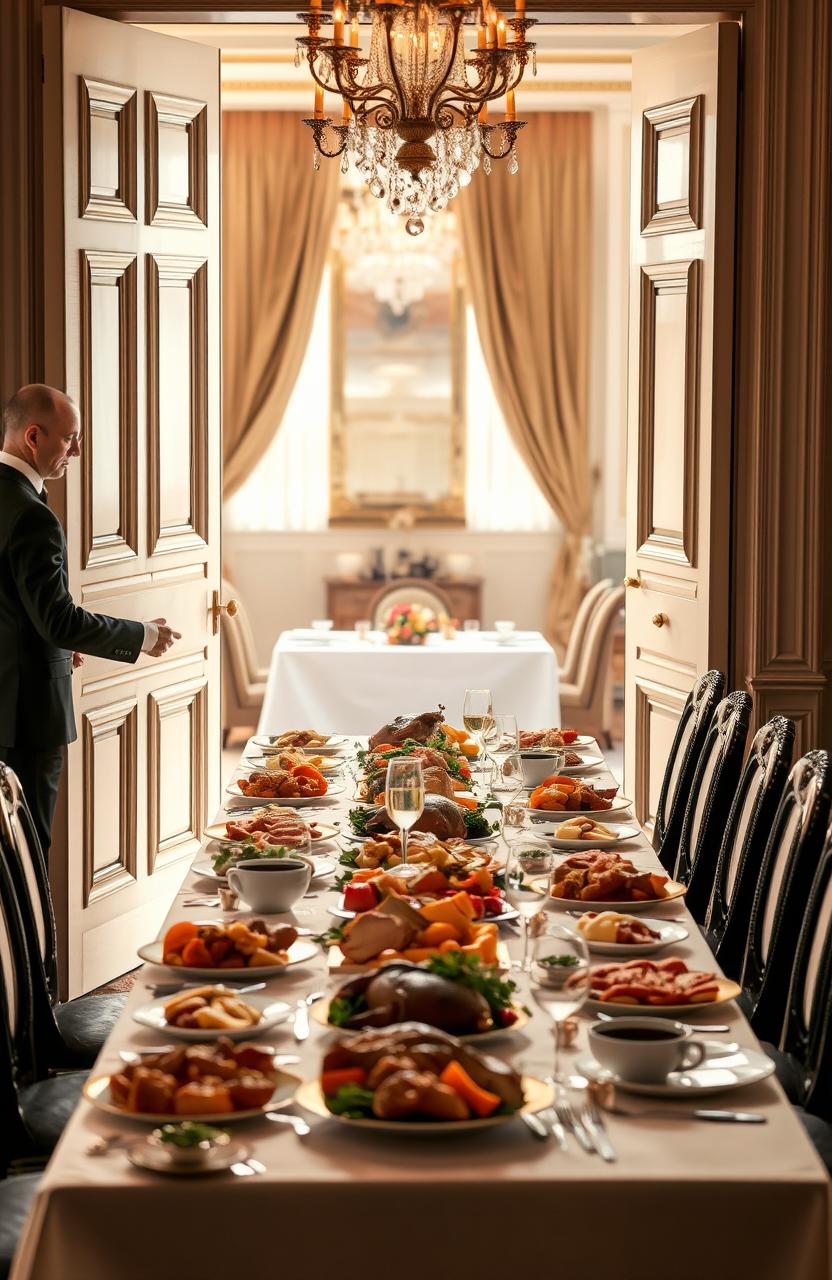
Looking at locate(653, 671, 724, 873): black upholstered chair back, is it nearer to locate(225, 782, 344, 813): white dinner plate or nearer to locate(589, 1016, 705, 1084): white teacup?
locate(225, 782, 344, 813): white dinner plate

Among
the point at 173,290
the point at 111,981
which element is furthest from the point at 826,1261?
the point at 173,290

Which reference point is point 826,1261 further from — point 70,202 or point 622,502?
point 622,502

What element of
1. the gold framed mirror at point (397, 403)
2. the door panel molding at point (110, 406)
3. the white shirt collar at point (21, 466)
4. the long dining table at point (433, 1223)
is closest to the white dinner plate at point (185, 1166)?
the long dining table at point (433, 1223)

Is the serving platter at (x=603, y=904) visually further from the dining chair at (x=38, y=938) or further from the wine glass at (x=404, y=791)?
the dining chair at (x=38, y=938)

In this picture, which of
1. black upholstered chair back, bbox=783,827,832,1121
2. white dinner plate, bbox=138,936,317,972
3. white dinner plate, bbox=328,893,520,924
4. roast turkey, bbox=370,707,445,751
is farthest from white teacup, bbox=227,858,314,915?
roast turkey, bbox=370,707,445,751

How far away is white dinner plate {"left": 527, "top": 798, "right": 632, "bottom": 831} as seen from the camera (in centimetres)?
323

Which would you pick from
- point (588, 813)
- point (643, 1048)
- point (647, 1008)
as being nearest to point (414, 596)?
point (588, 813)

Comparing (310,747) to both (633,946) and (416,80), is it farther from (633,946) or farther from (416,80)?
(633,946)

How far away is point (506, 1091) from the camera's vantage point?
1.67 metres

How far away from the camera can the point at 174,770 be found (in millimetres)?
5117

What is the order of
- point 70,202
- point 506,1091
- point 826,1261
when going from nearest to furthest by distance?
point 826,1261, point 506,1091, point 70,202

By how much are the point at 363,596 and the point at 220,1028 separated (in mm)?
8058

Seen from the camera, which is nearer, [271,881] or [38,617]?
[271,881]

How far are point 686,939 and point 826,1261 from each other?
861 mm
